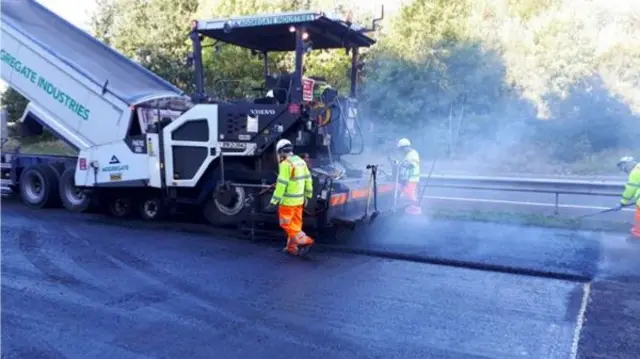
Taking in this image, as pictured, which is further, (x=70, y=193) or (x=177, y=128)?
(x=70, y=193)

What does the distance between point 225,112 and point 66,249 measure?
7.66ft

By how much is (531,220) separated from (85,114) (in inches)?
255

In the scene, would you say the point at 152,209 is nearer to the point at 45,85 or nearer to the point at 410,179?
the point at 45,85

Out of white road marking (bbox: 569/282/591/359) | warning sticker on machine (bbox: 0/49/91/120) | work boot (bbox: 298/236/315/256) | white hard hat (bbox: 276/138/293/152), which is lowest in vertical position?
white road marking (bbox: 569/282/591/359)

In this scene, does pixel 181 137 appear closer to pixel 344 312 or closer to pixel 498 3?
pixel 344 312

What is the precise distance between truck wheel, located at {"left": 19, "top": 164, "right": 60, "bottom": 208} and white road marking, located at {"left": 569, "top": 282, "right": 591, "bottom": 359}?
24.3 ft

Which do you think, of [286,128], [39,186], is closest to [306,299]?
[286,128]

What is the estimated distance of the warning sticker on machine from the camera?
8352mm

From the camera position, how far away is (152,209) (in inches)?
330

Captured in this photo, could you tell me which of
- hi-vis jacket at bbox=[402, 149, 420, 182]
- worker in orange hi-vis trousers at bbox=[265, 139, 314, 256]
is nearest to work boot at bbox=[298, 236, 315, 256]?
worker in orange hi-vis trousers at bbox=[265, 139, 314, 256]

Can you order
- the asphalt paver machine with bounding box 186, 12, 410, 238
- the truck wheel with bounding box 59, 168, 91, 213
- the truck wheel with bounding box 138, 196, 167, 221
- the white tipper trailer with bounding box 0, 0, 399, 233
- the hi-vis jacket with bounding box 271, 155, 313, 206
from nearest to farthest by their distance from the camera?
the hi-vis jacket with bounding box 271, 155, 313, 206 < the asphalt paver machine with bounding box 186, 12, 410, 238 < the white tipper trailer with bounding box 0, 0, 399, 233 < the truck wheel with bounding box 138, 196, 167, 221 < the truck wheel with bounding box 59, 168, 91, 213

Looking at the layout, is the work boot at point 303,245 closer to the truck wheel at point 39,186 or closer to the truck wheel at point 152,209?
the truck wheel at point 152,209

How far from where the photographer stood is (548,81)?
18.5m

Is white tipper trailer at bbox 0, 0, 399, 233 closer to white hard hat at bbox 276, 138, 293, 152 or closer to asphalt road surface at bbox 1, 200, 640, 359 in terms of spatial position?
white hard hat at bbox 276, 138, 293, 152
